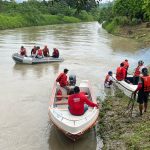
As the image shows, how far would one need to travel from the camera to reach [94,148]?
9734mm

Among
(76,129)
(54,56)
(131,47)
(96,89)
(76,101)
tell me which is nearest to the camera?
(76,129)

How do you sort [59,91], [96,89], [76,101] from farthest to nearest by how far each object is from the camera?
[96,89], [59,91], [76,101]

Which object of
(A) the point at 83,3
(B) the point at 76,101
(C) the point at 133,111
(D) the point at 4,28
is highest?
(A) the point at 83,3

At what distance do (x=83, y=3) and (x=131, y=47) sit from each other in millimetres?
26457

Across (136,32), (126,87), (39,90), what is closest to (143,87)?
(126,87)

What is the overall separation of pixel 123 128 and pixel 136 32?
34046 millimetres

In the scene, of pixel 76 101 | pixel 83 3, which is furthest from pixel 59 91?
pixel 83 3

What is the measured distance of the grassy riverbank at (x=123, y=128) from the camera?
8.76m

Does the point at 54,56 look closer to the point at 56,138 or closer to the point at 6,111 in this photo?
the point at 6,111

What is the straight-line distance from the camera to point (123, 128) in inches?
395

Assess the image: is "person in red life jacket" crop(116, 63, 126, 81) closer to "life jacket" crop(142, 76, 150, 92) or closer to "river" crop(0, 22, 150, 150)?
"river" crop(0, 22, 150, 150)

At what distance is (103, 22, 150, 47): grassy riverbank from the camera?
121 feet

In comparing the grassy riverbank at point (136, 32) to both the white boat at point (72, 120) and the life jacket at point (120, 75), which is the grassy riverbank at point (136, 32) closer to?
the life jacket at point (120, 75)

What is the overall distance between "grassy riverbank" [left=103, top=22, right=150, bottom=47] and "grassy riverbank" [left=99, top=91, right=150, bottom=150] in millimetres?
22590
